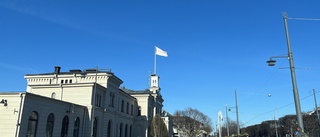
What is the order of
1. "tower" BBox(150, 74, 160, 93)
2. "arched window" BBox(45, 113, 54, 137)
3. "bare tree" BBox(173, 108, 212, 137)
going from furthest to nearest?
1. "bare tree" BBox(173, 108, 212, 137)
2. "tower" BBox(150, 74, 160, 93)
3. "arched window" BBox(45, 113, 54, 137)

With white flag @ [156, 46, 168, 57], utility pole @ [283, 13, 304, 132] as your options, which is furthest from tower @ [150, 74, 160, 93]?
utility pole @ [283, 13, 304, 132]

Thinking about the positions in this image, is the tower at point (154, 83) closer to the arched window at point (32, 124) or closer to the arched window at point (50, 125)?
the arched window at point (50, 125)

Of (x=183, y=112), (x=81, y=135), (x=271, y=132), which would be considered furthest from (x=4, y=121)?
(x=271, y=132)

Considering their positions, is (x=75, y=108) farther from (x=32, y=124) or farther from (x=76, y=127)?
(x=32, y=124)

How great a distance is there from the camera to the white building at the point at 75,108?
26125mm

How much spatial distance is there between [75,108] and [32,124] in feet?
23.9

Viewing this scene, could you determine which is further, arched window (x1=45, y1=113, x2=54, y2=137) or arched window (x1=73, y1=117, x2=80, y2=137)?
arched window (x1=73, y1=117, x2=80, y2=137)

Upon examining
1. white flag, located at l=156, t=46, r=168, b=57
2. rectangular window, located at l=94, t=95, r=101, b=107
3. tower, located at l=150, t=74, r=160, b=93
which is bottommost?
rectangular window, located at l=94, t=95, r=101, b=107

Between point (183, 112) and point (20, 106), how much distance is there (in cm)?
5818

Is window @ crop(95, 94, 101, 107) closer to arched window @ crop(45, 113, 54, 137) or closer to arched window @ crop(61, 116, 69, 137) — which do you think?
arched window @ crop(61, 116, 69, 137)

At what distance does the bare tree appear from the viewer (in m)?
77.2

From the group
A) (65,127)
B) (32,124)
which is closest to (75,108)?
(65,127)

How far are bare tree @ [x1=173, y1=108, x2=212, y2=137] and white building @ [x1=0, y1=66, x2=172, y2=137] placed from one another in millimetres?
19929

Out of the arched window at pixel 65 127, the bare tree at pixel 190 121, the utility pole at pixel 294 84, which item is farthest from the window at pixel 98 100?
the bare tree at pixel 190 121
